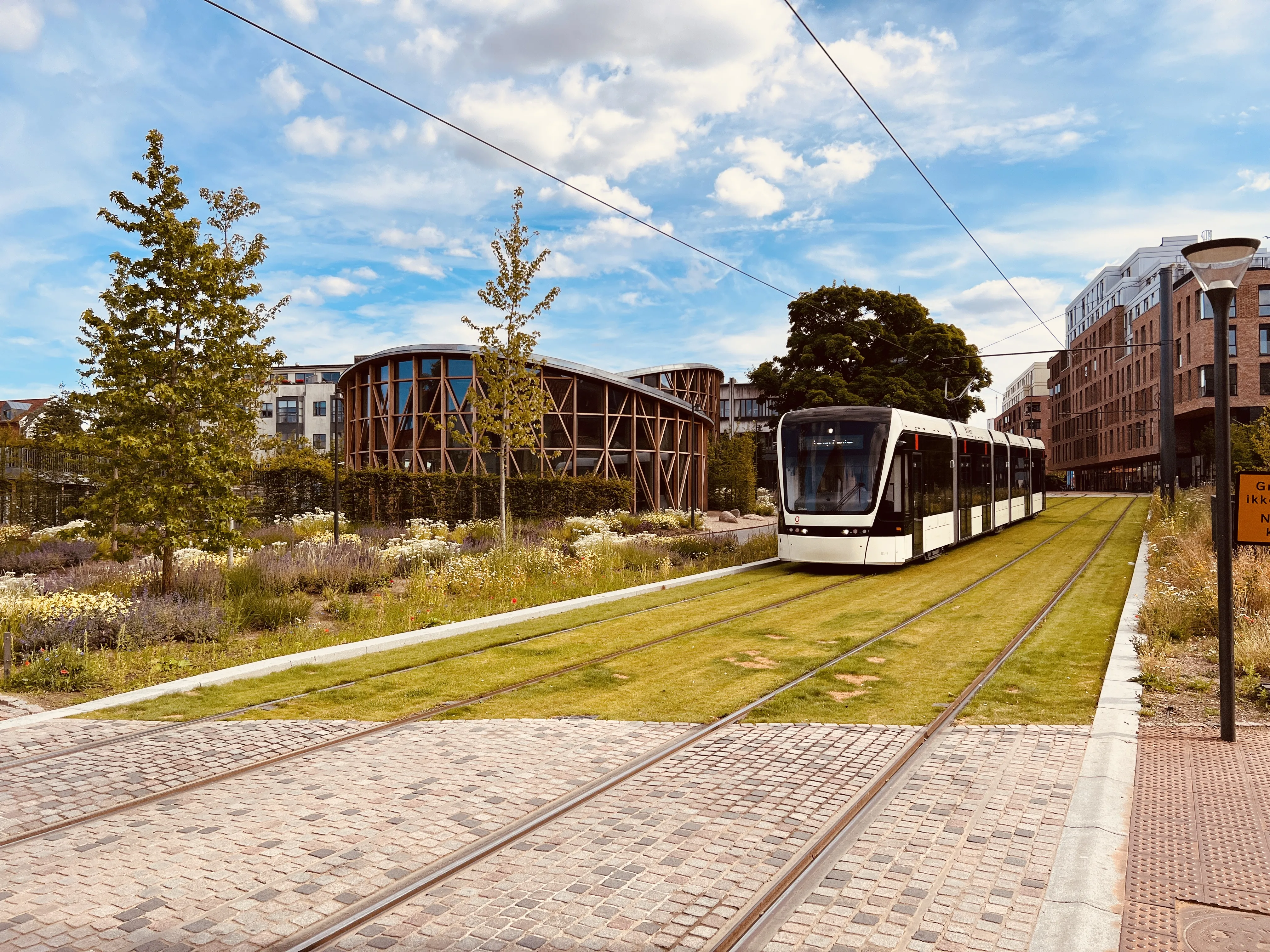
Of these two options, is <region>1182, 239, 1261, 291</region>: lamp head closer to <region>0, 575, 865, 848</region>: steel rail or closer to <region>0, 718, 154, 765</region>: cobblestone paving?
<region>0, 575, 865, 848</region>: steel rail

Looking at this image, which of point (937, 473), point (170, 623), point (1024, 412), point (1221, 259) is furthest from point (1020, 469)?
point (1024, 412)

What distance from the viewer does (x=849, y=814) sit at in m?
5.09

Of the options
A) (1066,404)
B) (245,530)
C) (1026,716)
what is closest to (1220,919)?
(1026,716)

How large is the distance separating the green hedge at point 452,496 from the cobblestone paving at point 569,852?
2341 centimetres

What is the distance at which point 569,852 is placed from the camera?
4.61 m

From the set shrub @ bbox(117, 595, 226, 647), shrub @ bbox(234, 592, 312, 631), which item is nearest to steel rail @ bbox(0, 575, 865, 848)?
shrub @ bbox(117, 595, 226, 647)

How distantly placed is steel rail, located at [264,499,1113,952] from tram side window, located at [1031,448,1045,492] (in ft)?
95.6

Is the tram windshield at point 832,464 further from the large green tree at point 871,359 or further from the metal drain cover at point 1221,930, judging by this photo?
the large green tree at point 871,359

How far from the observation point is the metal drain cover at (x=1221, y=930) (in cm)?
354

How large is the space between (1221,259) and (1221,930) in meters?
4.63

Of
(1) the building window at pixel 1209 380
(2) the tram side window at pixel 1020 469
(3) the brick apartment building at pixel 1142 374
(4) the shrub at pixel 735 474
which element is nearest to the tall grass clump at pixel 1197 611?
(2) the tram side window at pixel 1020 469

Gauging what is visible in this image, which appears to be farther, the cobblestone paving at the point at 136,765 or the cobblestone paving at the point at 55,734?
the cobblestone paving at the point at 55,734

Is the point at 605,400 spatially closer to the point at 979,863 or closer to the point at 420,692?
the point at 420,692

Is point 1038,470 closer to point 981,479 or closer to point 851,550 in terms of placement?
point 981,479
